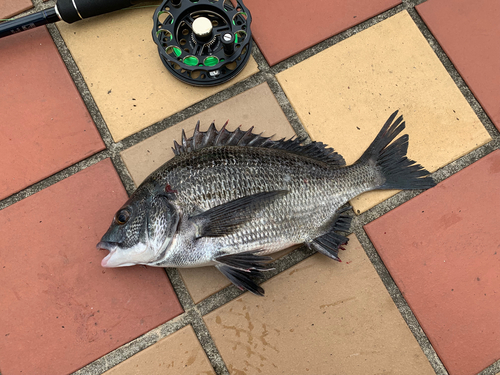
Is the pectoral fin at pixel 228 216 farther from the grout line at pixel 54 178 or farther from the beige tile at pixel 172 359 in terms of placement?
the grout line at pixel 54 178

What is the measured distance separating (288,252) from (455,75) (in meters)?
1.25

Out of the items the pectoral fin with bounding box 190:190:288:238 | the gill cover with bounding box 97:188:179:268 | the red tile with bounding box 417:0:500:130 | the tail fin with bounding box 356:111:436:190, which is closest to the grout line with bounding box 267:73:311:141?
the tail fin with bounding box 356:111:436:190

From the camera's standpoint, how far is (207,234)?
1.46 metres

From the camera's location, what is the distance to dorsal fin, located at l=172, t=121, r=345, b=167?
1.62 m

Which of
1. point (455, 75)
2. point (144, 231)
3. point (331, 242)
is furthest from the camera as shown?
point (455, 75)

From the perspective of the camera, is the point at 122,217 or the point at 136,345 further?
the point at 136,345

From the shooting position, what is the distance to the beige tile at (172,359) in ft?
5.35

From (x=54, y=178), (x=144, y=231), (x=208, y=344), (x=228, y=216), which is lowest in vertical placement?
(x=208, y=344)

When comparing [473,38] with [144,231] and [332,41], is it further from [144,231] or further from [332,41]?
[144,231]

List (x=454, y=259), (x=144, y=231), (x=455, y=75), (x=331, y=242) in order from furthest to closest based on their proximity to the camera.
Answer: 1. (x=455, y=75)
2. (x=454, y=259)
3. (x=331, y=242)
4. (x=144, y=231)

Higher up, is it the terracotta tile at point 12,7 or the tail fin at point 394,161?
the terracotta tile at point 12,7

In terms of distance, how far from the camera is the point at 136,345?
164 cm

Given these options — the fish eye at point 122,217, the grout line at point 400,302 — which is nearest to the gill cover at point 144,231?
the fish eye at point 122,217

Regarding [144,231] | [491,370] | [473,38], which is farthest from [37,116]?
[491,370]
